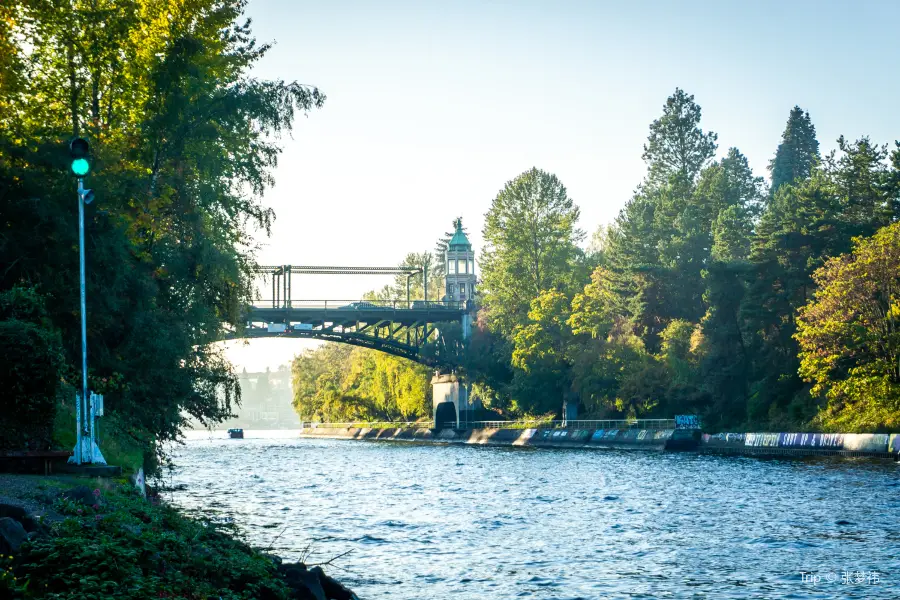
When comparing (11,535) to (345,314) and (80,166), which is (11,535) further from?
(345,314)

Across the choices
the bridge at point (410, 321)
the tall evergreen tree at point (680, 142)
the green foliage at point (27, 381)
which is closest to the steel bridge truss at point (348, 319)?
the bridge at point (410, 321)

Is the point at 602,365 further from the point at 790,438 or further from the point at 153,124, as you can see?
the point at 153,124

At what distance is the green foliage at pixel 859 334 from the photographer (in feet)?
206

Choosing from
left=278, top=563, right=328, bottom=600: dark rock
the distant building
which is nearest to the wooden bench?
left=278, top=563, right=328, bottom=600: dark rock

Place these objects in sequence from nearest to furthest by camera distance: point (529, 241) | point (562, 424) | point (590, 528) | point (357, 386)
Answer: point (590, 528)
point (562, 424)
point (529, 241)
point (357, 386)

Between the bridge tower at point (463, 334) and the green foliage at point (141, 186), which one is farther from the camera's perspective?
the bridge tower at point (463, 334)

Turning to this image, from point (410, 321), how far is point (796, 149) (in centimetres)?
6194

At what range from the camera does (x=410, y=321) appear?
4422 inches

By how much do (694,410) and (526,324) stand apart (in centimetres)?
2757

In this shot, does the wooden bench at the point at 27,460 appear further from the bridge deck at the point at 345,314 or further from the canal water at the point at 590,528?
the bridge deck at the point at 345,314

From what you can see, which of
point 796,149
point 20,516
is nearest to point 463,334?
point 796,149

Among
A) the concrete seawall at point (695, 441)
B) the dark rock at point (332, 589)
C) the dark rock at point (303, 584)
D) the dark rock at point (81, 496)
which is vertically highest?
the dark rock at point (81, 496)

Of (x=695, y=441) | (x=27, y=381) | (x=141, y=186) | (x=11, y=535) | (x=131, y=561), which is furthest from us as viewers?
(x=695, y=441)

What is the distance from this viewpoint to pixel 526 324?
10725 cm
